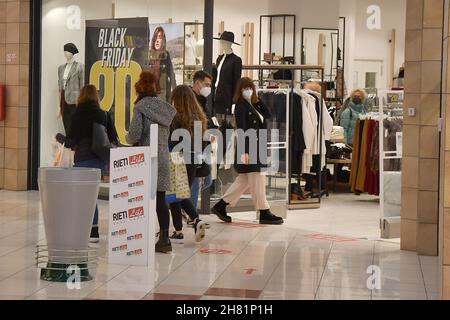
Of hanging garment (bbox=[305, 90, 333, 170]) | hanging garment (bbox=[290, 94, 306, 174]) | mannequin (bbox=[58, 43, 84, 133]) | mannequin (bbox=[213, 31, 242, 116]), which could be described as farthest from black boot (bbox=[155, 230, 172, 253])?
mannequin (bbox=[58, 43, 84, 133])

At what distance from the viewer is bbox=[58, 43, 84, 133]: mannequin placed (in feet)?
40.6

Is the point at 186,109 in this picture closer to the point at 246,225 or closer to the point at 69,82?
the point at 246,225

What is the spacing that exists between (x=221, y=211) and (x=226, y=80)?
1.63 m

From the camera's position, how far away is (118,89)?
38.7 ft

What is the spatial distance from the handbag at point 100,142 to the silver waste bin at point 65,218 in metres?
1.52

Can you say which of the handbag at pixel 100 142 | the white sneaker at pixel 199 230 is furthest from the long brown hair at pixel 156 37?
the white sneaker at pixel 199 230

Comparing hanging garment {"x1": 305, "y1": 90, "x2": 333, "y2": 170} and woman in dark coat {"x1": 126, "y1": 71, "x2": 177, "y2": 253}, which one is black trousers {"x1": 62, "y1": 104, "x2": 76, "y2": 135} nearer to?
hanging garment {"x1": 305, "y1": 90, "x2": 333, "y2": 170}

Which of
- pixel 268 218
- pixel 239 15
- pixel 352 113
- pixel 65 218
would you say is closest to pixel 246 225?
pixel 268 218

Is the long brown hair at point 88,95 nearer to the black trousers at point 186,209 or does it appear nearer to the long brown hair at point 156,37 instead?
the black trousers at point 186,209

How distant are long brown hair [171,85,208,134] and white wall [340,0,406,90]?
8.38m

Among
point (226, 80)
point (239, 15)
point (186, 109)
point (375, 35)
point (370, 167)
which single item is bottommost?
point (370, 167)

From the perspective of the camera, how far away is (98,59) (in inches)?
475
